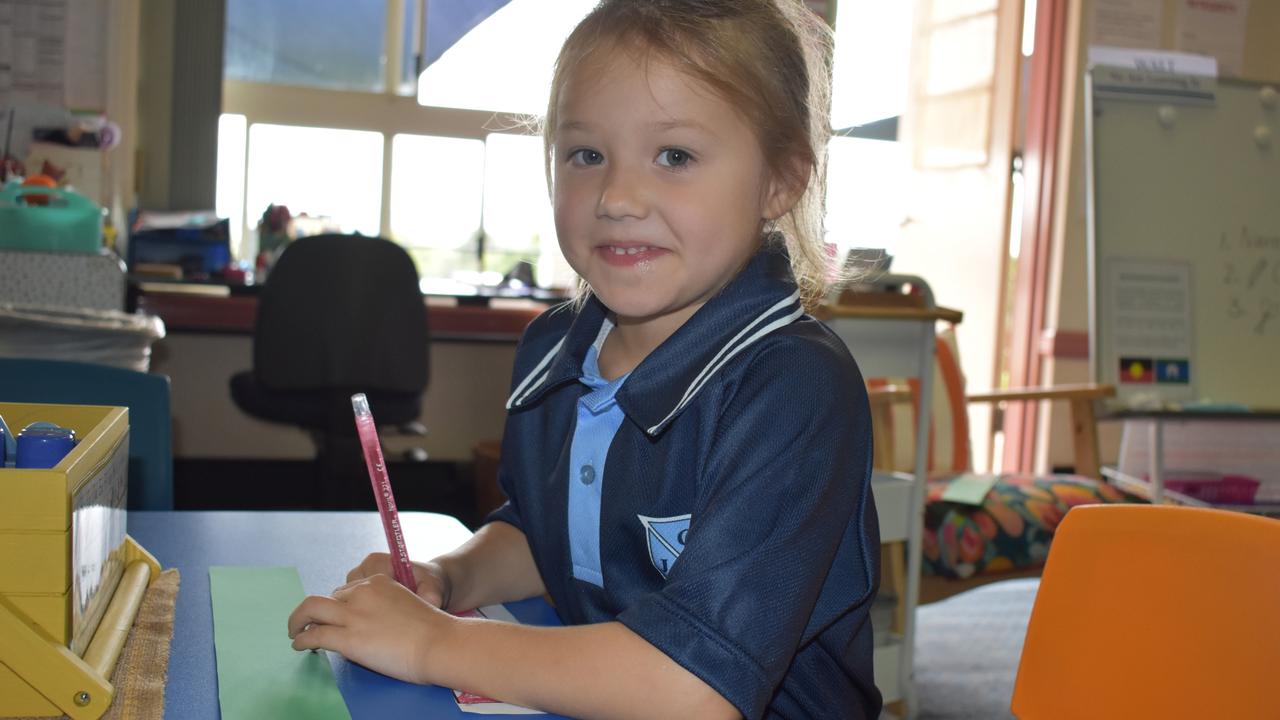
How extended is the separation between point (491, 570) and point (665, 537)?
0.18 m

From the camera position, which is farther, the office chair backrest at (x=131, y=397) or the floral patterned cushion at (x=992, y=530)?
the floral patterned cushion at (x=992, y=530)

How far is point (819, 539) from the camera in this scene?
2.26 feet

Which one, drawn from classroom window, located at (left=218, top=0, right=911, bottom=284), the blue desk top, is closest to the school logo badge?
the blue desk top

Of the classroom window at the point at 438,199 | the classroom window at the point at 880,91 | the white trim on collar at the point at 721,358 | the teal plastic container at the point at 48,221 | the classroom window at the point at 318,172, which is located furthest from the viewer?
the classroom window at the point at 880,91

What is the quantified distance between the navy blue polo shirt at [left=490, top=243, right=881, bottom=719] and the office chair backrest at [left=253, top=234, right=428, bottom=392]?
2.21 m

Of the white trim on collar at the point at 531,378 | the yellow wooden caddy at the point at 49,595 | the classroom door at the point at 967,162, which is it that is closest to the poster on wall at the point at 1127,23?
the classroom door at the point at 967,162

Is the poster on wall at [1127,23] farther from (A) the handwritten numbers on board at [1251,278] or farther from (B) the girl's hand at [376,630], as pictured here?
(B) the girl's hand at [376,630]

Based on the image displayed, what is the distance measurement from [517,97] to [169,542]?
13.6 feet

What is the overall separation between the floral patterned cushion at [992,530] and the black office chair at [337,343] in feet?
4.72

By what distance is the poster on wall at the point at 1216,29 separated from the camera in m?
4.66

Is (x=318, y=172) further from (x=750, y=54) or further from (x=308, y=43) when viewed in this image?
(x=750, y=54)

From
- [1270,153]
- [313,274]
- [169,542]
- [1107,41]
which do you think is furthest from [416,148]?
[169,542]

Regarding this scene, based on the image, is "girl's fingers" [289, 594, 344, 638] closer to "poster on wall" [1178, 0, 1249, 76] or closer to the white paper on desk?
the white paper on desk

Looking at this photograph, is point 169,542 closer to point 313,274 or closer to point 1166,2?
point 313,274
